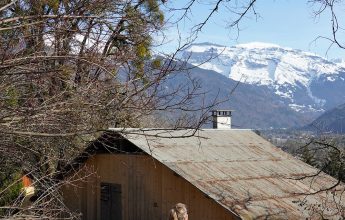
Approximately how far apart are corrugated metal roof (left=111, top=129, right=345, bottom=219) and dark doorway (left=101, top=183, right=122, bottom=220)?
2136 mm

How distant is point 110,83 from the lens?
670 centimetres

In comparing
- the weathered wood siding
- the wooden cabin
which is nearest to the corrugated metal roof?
the wooden cabin

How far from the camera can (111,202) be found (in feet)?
59.1

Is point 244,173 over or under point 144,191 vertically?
over

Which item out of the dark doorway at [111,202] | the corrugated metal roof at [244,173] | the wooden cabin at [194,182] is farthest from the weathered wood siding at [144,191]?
the corrugated metal roof at [244,173]

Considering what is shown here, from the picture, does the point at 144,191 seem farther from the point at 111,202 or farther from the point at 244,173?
the point at 244,173

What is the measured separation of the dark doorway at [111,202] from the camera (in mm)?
17844

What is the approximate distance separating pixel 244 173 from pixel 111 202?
3.99 metres

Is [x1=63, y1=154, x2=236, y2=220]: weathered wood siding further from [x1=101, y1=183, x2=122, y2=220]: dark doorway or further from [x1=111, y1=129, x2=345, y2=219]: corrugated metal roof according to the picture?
[x1=111, y1=129, x2=345, y2=219]: corrugated metal roof

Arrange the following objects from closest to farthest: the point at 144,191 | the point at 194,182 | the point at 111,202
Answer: the point at 194,182
the point at 144,191
the point at 111,202

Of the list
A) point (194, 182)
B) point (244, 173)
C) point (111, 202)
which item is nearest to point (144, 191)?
point (111, 202)

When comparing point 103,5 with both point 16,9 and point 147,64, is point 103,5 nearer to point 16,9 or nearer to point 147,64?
point 16,9

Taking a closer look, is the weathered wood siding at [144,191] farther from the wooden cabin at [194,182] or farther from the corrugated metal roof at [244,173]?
the corrugated metal roof at [244,173]

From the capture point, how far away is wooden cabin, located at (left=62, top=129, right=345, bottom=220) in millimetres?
14766
